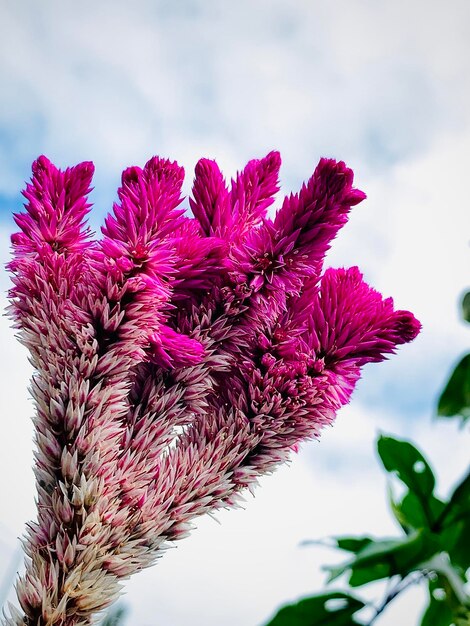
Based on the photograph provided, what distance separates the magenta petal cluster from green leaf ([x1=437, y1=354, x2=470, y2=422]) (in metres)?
0.40

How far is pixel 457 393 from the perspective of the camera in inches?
7.7

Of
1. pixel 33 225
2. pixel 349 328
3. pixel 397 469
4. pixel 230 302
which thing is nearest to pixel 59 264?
pixel 33 225

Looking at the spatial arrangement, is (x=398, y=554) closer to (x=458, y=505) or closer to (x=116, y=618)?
(x=458, y=505)

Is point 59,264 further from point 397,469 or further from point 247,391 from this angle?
point 397,469

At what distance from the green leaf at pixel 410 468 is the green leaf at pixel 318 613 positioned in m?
0.04

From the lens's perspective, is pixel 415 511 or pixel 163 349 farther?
pixel 163 349

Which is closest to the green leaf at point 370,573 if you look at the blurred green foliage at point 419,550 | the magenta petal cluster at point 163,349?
the blurred green foliage at point 419,550

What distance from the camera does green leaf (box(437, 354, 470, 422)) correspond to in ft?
0.64

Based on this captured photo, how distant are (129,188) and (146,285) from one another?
0.11 meters

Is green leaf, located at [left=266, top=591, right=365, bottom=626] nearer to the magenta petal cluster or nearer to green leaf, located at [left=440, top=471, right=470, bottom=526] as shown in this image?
green leaf, located at [left=440, top=471, right=470, bottom=526]

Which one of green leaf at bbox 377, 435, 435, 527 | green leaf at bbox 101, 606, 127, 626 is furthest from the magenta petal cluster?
green leaf at bbox 377, 435, 435, 527

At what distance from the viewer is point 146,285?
22.6 inches

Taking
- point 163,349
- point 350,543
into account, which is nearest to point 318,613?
point 350,543

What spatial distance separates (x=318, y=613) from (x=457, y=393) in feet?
0.24
